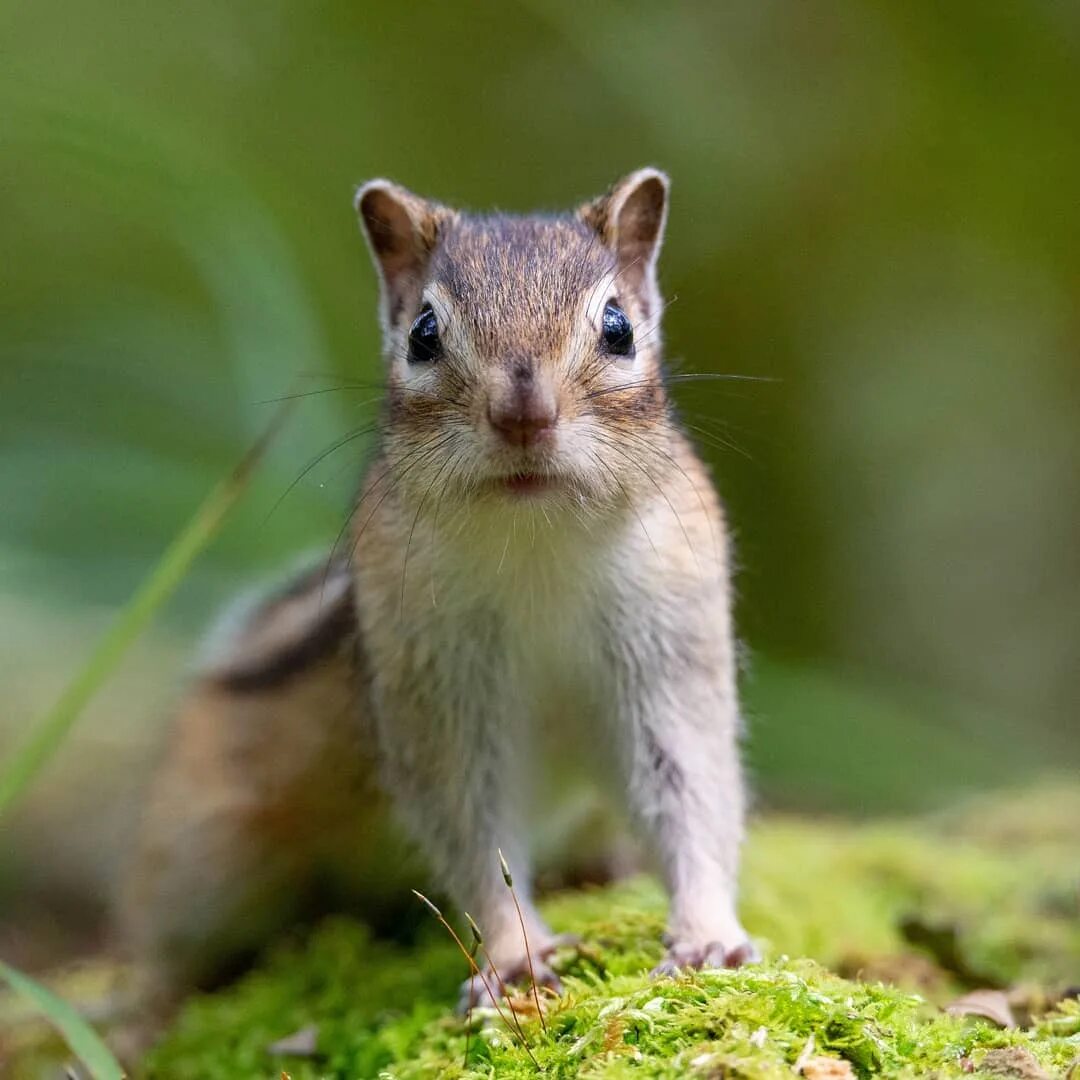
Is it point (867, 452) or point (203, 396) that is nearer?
point (203, 396)

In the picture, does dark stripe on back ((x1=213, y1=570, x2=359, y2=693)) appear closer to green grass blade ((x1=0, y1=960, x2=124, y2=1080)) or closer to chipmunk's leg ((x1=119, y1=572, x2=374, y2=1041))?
chipmunk's leg ((x1=119, y1=572, x2=374, y2=1041))

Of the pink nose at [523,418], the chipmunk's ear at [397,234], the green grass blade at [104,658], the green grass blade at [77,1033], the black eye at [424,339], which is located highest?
the chipmunk's ear at [397,234]

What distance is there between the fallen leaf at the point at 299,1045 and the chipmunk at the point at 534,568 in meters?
0.46

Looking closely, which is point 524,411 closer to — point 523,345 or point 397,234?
point 523,345

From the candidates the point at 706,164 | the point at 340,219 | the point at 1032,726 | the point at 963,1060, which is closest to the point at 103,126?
the point at 340,219

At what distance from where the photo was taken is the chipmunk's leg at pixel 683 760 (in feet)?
9.55

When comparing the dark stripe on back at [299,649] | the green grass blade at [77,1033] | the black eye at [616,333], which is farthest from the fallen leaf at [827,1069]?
the dark stripe on back at [299,649]

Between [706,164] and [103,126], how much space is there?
2.90 meters

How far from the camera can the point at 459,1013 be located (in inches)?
109

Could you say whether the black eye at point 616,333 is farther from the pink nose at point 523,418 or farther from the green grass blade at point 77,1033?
the green grass blade at point 77,1033

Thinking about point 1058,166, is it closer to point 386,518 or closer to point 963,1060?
point 386,518

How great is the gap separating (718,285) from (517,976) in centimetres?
457

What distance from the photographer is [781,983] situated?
2209 millimetres

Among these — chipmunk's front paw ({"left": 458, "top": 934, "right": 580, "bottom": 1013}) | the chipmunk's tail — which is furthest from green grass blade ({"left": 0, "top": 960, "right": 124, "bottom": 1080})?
the chipmunk's tail
